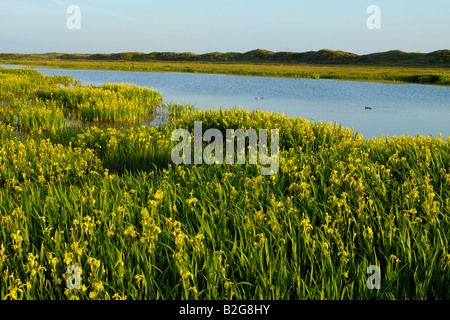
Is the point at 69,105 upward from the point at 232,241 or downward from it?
upward

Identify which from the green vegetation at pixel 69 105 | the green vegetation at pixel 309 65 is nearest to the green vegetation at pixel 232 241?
the green vegetation at pixel 69 105

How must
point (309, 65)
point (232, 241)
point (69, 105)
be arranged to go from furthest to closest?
point (309, 65) < point (69, 105) < point (232, 241)

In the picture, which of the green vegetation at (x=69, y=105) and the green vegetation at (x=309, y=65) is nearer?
the green vegetation at (x=69, y=105)

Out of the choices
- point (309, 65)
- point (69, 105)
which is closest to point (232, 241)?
point (69, 105)

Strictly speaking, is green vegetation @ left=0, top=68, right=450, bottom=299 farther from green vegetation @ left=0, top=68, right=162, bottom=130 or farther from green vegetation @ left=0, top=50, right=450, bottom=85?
green vegetation @ left=0, top=50, right=450, bottom=85

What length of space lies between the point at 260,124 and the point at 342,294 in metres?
8.36

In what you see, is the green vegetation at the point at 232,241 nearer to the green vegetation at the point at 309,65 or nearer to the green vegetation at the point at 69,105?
the green vegetation at the point at 69,105

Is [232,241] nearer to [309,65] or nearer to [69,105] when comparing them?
[69,105]

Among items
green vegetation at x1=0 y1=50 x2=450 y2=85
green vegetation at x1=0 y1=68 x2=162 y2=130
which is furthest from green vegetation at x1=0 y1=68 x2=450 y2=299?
green vegetation at x1=0 y1=50 x2=450 y2=85

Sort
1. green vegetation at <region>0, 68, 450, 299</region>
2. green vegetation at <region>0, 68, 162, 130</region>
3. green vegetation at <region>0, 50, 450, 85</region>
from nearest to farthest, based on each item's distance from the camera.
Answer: green vegetation at <region>0, 68, 450, 299</region>, green vegetation at <region>0, 68, 162, 130</region>, green vegetation at <region>0, 50, 450, 85</region>

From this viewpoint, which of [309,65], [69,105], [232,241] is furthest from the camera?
[309,65]
